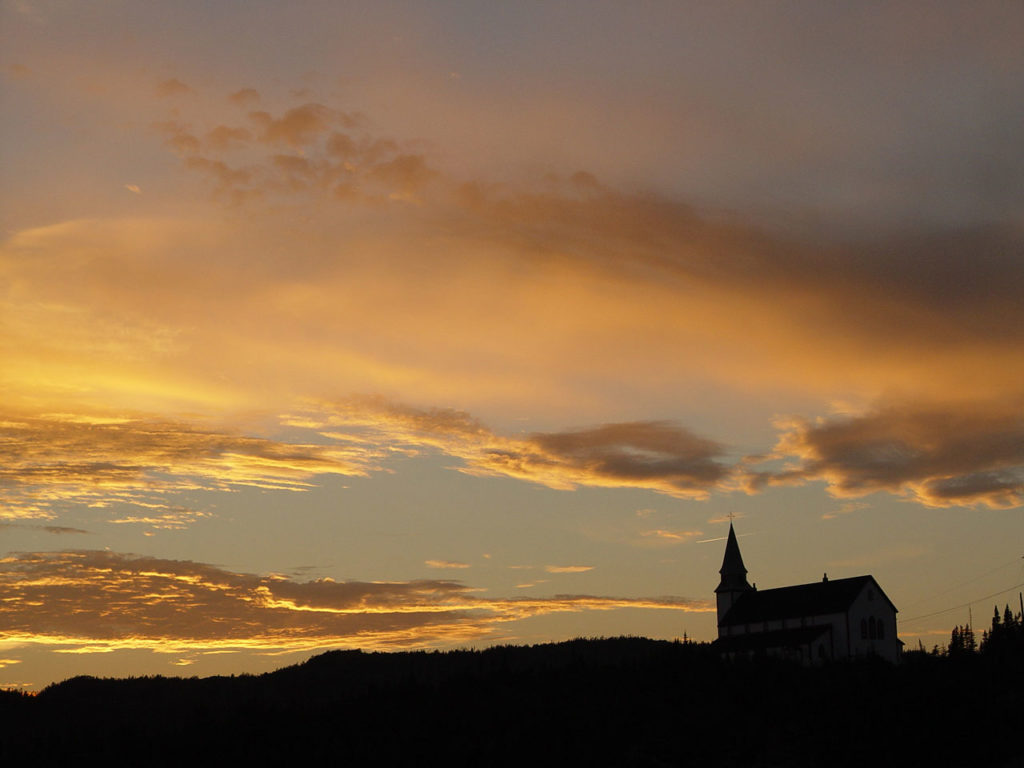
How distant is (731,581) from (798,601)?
10.1 metres

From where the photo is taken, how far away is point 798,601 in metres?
99.7

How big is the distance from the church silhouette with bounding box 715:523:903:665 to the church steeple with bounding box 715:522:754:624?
8.28 ft

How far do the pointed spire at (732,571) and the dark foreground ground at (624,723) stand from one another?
18146 millimetres

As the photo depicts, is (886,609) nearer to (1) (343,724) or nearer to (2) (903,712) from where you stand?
(2) (903,712)

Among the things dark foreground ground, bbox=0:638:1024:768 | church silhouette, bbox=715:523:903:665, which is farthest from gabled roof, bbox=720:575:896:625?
dark foreground ground, bbox=0:638:1024:768

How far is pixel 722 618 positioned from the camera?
108 meters

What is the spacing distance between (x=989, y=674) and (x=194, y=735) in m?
48.4

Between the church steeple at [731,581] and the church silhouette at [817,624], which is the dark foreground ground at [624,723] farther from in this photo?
the church steeple at [731,581]

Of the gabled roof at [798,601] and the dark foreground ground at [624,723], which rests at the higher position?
the gabled roof at [798,601]

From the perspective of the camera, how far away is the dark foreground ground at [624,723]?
197 ft

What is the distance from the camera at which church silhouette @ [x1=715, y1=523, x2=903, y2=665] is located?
94062 mm

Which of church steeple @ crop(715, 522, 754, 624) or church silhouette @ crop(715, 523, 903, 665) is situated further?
church steeple @ crop(715, 522, 754, 624)

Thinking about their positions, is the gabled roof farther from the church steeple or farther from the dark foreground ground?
the dark foreground ground

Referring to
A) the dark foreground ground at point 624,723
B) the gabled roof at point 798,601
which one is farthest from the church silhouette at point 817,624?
the dark foreground ground at point 624,723
